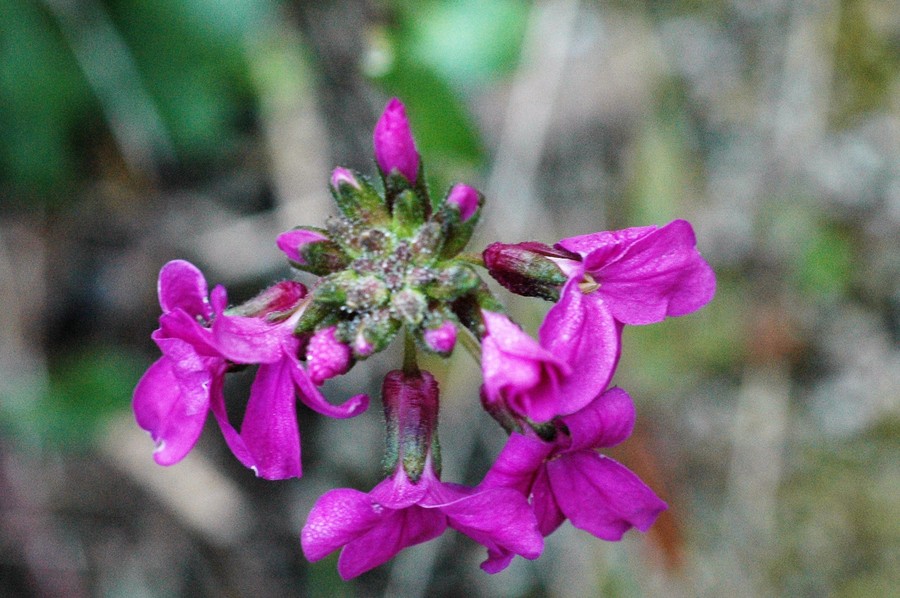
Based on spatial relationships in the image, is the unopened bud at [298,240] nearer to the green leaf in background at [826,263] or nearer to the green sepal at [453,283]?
the green sepal at [453,283]

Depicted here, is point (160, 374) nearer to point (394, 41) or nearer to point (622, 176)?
point (394, 41)

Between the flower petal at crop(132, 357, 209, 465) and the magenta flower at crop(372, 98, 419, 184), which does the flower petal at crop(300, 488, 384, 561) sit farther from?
the magenta flower at crop(372, 98, 419, 184)

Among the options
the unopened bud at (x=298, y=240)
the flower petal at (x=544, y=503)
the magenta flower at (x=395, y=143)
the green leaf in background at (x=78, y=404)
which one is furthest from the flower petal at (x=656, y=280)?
the green leaf in background at (x=78, y=404)

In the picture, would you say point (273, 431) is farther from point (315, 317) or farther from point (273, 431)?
point (315, 317)

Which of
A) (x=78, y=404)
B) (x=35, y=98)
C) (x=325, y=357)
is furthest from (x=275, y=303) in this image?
(x=35, y=98)

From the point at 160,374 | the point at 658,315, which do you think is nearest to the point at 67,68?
the point at 160,374

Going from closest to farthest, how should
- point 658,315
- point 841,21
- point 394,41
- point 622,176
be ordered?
point 658,315 → point 394,41 → point 841,21 → point 622,176
